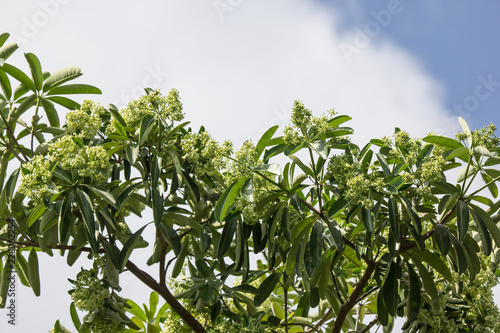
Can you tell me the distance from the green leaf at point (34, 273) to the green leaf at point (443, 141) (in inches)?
115

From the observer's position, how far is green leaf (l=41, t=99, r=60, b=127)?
4.15 meters

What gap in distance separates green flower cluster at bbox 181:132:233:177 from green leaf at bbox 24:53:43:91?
124 centimetres

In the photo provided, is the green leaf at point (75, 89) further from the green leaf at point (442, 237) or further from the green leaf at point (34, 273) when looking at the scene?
the green leaf at point (442, 237)

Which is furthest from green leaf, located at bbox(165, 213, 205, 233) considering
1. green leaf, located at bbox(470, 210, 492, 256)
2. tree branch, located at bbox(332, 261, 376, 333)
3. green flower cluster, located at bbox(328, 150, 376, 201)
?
green leaf, located at bbox(470, 210, 492, 256)

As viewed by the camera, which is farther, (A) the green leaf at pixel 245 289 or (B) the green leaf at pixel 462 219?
(A) the green leaf at pixel 245 289

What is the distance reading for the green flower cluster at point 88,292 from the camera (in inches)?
144

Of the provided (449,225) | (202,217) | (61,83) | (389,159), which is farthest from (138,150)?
(449,225)

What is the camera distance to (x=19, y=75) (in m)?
4.02

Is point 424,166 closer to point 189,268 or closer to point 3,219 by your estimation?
point 189,268

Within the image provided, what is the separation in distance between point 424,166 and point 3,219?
2.95 metres

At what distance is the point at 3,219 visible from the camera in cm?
411

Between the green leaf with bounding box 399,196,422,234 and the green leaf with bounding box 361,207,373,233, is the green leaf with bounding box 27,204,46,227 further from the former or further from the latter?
the green leaf with bounding box 399,196,422,234

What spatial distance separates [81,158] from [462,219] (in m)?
2.21

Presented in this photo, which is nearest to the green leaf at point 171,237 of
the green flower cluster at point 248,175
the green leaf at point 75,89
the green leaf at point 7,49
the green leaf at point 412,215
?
the green flower cluster at point 248,175
